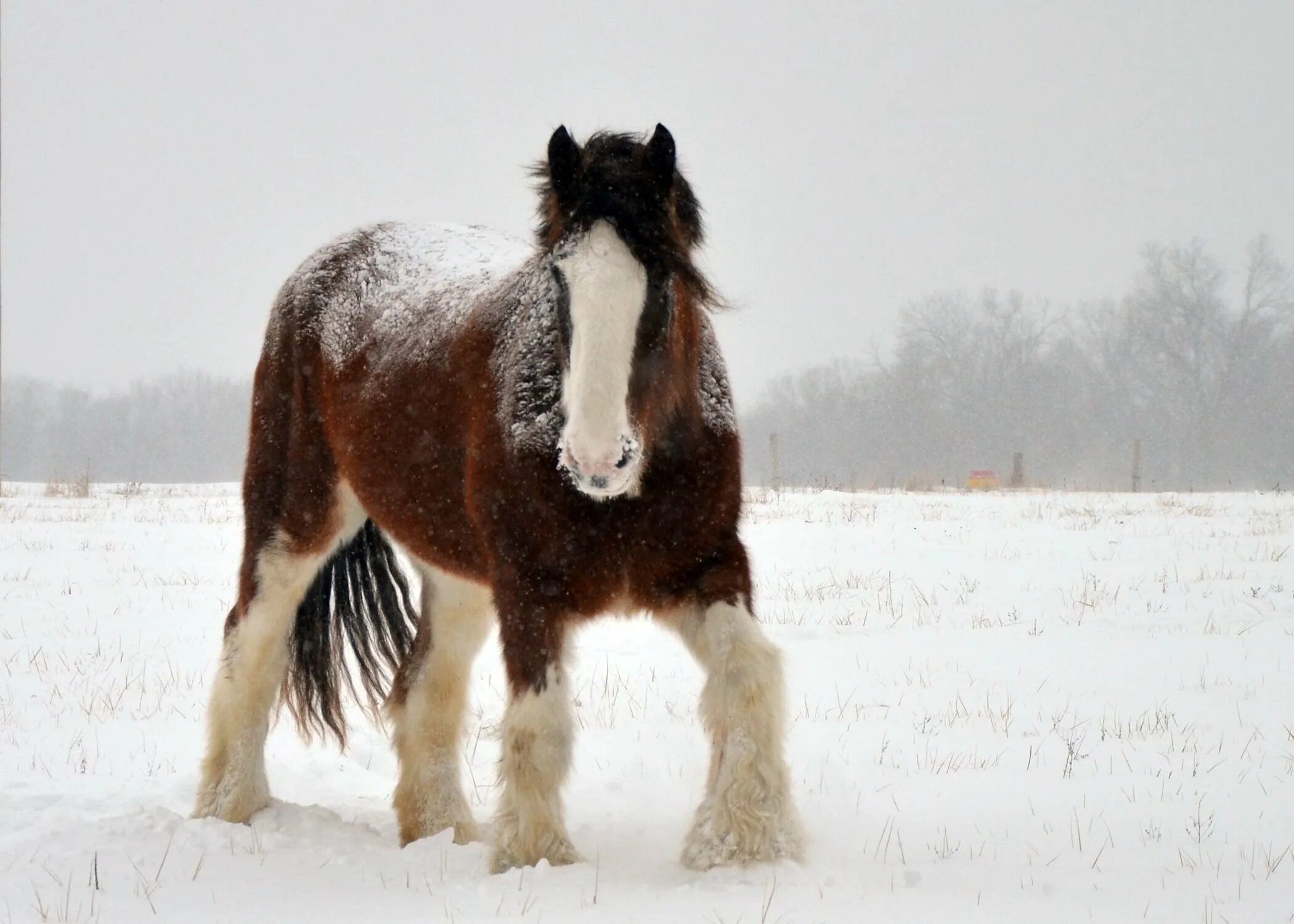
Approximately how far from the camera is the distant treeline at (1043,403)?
164 feet

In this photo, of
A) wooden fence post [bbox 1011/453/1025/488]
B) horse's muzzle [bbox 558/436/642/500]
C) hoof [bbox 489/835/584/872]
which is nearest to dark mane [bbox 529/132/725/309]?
horse's muzzle [bbox 558/436/642/500]

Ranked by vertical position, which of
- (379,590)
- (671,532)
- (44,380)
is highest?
(44,380)

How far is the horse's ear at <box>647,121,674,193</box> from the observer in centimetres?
331

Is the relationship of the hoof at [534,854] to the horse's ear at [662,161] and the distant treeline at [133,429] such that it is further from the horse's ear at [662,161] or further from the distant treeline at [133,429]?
the distant treeline at [133,429]

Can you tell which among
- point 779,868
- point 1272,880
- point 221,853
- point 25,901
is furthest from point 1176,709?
point 25,901

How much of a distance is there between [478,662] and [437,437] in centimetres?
442

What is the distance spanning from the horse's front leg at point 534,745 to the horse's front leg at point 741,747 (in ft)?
1.49

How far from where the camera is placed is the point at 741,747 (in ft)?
10.5

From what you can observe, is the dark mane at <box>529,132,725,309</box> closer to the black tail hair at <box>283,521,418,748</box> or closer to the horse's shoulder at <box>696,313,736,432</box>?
the horse's shoulder at <box>696,313,736,432</box>

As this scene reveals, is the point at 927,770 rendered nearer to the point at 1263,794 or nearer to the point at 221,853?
the point at 1263,794

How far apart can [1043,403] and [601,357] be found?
64.0 meters

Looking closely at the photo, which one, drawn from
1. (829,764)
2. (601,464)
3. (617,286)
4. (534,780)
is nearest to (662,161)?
(617,286)

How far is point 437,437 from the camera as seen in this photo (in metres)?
3.99

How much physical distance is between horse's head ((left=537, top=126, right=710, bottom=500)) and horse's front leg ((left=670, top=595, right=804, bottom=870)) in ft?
1.98
